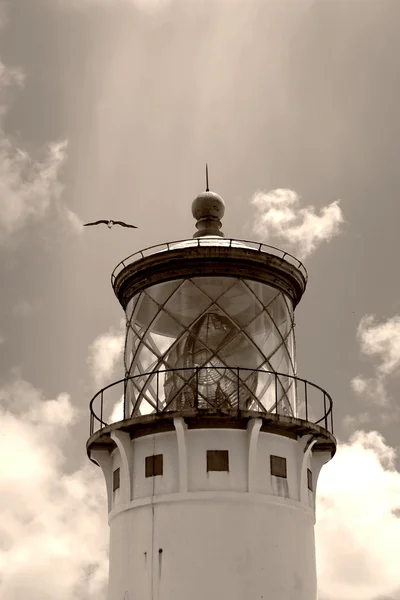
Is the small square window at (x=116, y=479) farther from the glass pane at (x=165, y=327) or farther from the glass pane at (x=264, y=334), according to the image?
the glass pane at (x=264, y=334)

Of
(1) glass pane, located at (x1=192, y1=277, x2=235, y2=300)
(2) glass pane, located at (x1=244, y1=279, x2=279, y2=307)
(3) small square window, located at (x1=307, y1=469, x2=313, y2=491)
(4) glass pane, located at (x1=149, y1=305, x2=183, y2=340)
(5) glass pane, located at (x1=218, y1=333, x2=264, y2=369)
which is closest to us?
(5) glass pane, located at (x1=218, y1=333, x2=264, y2=369)

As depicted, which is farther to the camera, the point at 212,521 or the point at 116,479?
the point at 116,479

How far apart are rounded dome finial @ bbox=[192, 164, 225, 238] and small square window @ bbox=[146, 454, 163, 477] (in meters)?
5.04

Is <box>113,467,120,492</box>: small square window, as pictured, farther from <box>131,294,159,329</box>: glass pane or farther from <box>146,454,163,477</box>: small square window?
<box>131,294,159,329</box>: glass pane

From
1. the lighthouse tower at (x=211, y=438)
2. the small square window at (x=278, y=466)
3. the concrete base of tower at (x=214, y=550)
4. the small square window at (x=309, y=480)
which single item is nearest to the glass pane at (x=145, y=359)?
the lighthouse tower at (x=211, y=438)

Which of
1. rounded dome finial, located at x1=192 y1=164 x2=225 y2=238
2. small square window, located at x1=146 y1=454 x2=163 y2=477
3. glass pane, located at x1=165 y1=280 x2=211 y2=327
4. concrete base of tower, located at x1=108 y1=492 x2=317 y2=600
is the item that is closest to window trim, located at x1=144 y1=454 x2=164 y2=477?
small square window, located at x1=146 y1=454 x2=163 y2=477

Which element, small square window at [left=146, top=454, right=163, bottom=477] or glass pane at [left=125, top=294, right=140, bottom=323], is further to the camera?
glass pane at [left=125, top=294, right=140, bottom=323]

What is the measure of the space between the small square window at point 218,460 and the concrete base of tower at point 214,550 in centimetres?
51

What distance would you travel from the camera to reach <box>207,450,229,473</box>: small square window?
21531 millimetres

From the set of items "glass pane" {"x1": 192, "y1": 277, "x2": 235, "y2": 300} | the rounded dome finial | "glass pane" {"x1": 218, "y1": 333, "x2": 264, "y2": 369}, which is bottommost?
"glass pane" {"x1": 218, "y1": 333, "x2": 264, "y2": 369}

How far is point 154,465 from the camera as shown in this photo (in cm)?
2184

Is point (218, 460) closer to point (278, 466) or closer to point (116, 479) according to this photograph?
point (278, 466)

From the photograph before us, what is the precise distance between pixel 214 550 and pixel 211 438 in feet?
6.66

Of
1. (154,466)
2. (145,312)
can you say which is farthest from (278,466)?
(145,312)
